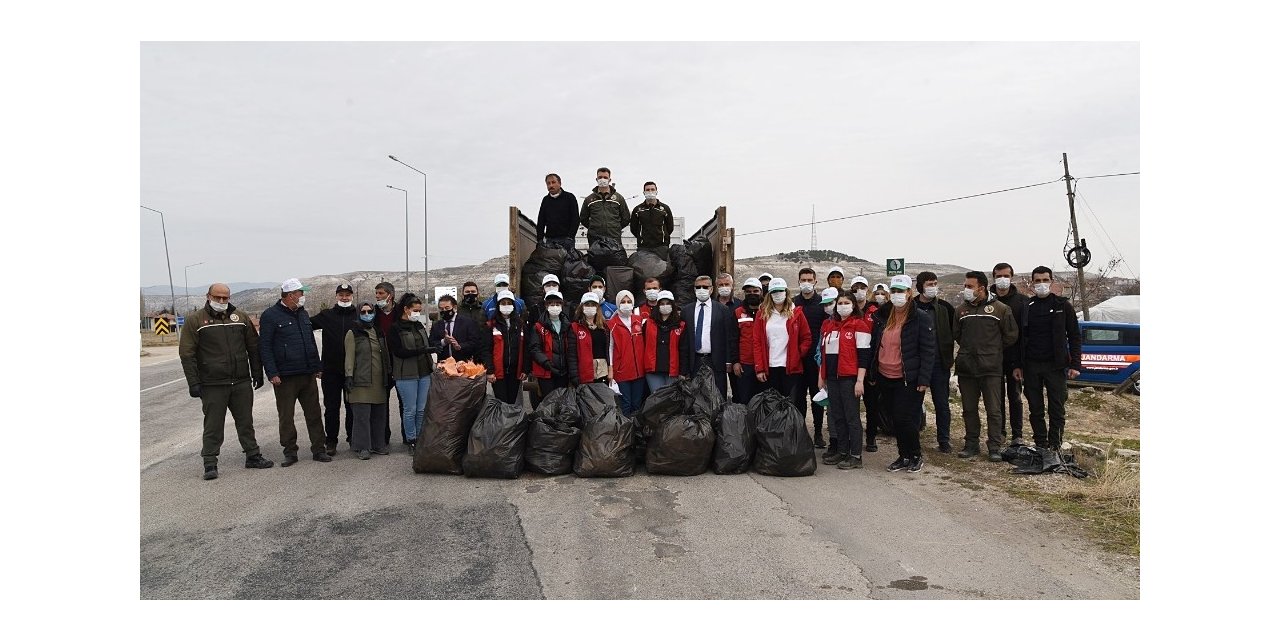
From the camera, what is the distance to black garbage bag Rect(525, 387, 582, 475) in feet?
17.3

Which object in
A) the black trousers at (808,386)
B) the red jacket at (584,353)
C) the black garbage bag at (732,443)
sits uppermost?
the red jacket at (584,353)

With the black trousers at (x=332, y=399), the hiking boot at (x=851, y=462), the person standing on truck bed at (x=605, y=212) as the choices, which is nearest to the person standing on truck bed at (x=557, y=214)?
the person standing on truck bed at (x=605, y=212)

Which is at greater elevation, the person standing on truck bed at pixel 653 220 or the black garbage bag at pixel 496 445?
the person standing on truck bed at pixel 653 220

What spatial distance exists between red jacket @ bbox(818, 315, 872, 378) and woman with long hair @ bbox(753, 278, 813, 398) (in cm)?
42

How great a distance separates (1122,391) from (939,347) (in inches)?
347

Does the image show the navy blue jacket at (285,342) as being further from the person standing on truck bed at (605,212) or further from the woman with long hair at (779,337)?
the woman with long hair at (779,337)

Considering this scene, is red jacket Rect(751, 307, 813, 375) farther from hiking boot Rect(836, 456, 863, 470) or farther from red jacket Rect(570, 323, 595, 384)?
red jacket Rect(570, 323, 595, 384)

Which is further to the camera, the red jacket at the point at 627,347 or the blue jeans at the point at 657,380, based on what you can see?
the blue jeans at the point at 657,380

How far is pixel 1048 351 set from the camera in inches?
226

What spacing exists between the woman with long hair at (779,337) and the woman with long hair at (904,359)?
66 centimetres

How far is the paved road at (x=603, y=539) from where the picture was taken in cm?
341

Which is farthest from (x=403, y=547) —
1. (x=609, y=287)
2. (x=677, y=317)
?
(x=609, y=287)

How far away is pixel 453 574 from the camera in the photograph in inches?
139

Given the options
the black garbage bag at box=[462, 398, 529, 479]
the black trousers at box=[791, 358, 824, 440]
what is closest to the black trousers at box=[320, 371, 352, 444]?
the black garbage bag at box=[462, 398, 529, 479]
